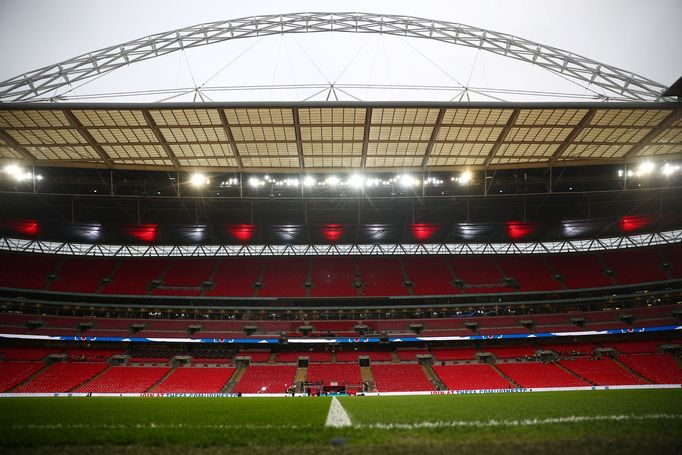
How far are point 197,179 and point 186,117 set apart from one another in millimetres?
7537

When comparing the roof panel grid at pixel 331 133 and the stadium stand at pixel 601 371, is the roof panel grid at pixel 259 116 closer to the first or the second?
the roof panel grid at pixel 331 133

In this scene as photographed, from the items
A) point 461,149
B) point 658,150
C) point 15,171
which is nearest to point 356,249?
point 461,149

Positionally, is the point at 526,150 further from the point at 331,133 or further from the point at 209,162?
the point at 209,162

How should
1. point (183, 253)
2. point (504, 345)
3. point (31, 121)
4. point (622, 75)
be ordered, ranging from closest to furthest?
point (622, 75) < point (31, 121) < point (504, 345) < point (183, 253)

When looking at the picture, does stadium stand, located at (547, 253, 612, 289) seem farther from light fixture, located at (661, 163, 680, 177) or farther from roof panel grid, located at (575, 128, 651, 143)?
roof panel grid, located at (575, 128, 651, 143)

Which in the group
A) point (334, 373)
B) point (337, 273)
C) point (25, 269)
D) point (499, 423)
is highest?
point (25, 269)

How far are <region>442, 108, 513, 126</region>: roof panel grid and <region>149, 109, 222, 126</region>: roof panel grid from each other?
16.2 metres

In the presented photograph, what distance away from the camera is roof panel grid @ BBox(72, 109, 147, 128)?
22844mm

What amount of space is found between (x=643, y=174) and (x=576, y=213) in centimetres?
1179

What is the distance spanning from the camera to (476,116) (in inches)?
952

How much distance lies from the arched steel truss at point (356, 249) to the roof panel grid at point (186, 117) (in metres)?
27.7

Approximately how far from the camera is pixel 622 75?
21.6 m

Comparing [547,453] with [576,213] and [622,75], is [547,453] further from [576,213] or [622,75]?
[576,213]

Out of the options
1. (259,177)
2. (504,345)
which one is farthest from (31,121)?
(504,345)
